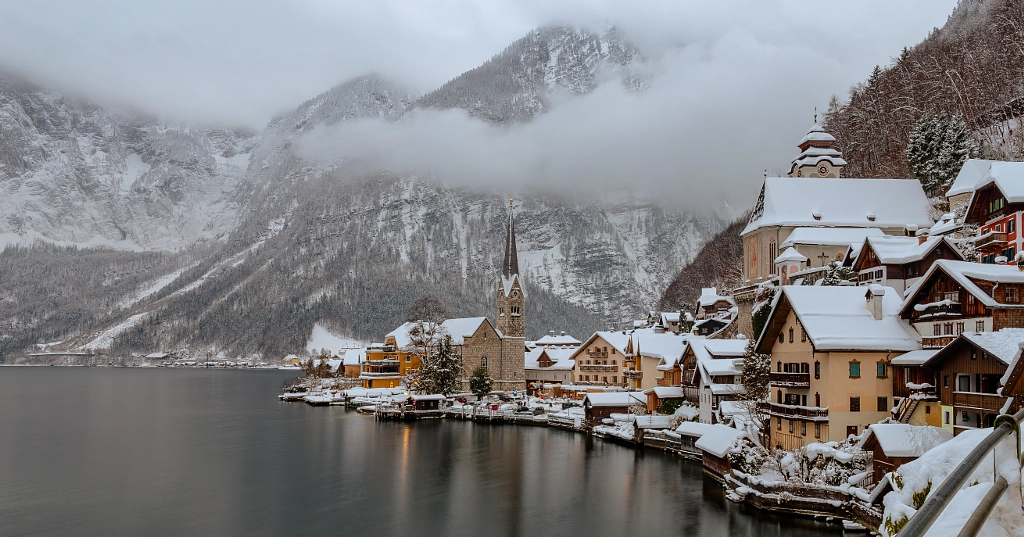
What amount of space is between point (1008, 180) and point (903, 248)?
5990mm

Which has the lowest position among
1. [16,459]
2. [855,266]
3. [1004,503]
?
[16,459]

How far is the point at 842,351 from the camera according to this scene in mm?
33812

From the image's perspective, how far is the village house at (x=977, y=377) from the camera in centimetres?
2509

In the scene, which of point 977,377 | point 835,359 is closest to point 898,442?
point 977,377

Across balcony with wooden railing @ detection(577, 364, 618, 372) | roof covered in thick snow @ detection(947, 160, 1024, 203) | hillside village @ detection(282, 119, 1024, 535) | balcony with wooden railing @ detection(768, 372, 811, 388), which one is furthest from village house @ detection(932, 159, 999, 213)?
balcony with wooden railing @ detection(577, 364, 618, 372)

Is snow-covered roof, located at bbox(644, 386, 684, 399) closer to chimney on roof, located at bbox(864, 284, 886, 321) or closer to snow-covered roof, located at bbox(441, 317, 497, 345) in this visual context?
chimney on roof, located at bbox(864, 284, 886, 321)

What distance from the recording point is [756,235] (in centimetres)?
6294

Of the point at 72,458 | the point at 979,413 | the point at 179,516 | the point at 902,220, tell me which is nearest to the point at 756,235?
the point at 902,220

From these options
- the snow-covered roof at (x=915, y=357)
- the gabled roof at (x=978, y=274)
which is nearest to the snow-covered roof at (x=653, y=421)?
the snow-covered roof at (x=915, y=357)

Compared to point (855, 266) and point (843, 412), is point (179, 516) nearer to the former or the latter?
point (843, 412)

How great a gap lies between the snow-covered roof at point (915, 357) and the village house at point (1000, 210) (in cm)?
832

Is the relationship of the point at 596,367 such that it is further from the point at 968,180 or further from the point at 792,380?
the point at 792,380

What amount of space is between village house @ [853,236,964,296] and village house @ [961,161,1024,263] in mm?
1845

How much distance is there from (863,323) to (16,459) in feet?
187
